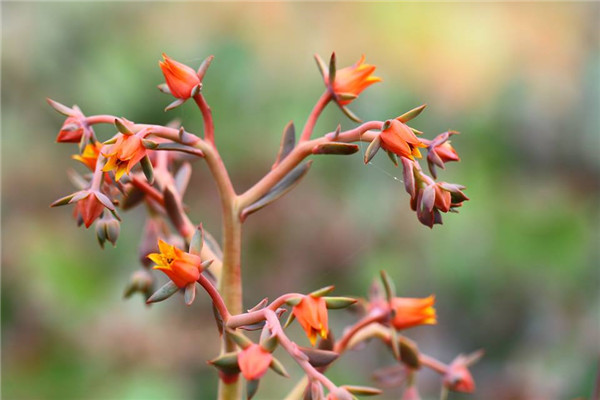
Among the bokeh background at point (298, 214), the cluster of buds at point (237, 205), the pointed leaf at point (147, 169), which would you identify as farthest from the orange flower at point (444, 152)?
the bokeh background at point (298, 214)

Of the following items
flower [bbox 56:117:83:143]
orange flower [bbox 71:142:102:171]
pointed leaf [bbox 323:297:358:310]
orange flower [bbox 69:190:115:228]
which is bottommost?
pointed leaf [bbox 323:297:358:310]

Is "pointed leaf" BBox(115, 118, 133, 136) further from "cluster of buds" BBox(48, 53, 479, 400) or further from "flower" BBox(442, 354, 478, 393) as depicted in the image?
"flower" BBox(442, 354, 478, 393)

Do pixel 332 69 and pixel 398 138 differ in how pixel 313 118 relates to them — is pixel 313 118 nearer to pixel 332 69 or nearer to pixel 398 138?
pixel 332 69

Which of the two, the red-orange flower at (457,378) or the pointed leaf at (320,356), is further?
the red-orange flower at (457,378)

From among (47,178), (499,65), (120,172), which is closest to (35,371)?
(47,178)

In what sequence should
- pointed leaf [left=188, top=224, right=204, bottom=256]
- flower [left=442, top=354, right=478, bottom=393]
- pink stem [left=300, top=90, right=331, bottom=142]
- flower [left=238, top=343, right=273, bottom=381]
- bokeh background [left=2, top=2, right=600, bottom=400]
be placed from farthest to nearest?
bokeh background [left=2, top=2, right=600, bottom=400] < flower [left=442, top=354, right=478, bottom=393] < pink stem [left=300, top=90, right=331, bottom=142] < pointed leaf [left=188, top=224, right=204, bottom=256] < flower [left=238, top=343, right=273, bottom=381]

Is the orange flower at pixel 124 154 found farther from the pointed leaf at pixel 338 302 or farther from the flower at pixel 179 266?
the pointed leaf at pixel 338 302

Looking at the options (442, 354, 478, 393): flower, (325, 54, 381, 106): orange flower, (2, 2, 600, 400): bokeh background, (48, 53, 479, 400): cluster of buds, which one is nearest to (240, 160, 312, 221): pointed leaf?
(48, 53, 479, 400): cluster of buds

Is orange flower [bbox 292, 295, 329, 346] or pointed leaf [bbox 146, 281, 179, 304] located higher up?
pointed leaf [bbox 146, 281, 179, 304]
